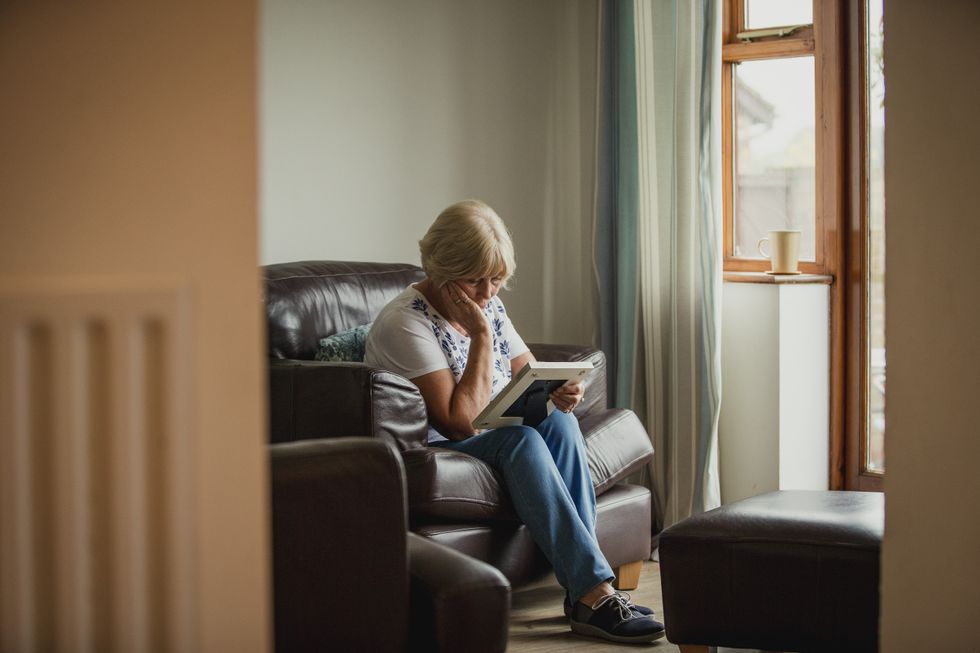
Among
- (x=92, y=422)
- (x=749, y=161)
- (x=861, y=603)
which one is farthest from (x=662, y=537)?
(x=749, y=161)

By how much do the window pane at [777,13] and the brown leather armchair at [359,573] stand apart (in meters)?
2.73

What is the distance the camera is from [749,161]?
377 cm

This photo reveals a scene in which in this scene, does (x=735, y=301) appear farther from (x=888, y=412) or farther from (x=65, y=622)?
(x=65, y=622)

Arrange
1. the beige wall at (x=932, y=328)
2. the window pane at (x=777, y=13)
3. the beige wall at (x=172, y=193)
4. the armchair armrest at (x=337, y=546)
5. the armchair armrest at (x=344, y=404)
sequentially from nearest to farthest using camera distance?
the beige wall at (x=172, y=193), the beige wall at (x=932, y=328), the armchair armrest at (x=337, y=546), the armchair armrest at (x=344, y=404), the window pane at (x=777, y=13)

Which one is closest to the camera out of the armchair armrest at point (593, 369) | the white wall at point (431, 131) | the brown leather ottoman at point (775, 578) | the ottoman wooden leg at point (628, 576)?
the brown leather ottoman at point (775, 578)

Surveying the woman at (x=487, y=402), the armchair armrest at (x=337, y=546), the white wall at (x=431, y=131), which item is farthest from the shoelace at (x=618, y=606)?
the white wall at (x=431, y=131)

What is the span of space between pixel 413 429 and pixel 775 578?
87cm

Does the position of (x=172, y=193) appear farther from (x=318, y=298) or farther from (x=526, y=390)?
(x=318, y=298)

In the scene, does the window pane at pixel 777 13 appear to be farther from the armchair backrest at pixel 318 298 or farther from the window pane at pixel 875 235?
the armchair backrest at pixel 318 298

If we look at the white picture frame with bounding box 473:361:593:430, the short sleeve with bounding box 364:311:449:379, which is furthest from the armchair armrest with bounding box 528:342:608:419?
the short sleeve with bounding box 364:311:449:379

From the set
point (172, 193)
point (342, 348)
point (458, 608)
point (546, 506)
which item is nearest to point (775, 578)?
point (546, 506)

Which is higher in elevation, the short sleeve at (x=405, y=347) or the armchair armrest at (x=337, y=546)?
the short sleeve at (x=405, y=347)

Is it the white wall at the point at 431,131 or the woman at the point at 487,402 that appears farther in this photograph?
the white wall at the point at 431,131

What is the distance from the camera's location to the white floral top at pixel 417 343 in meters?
2.63
